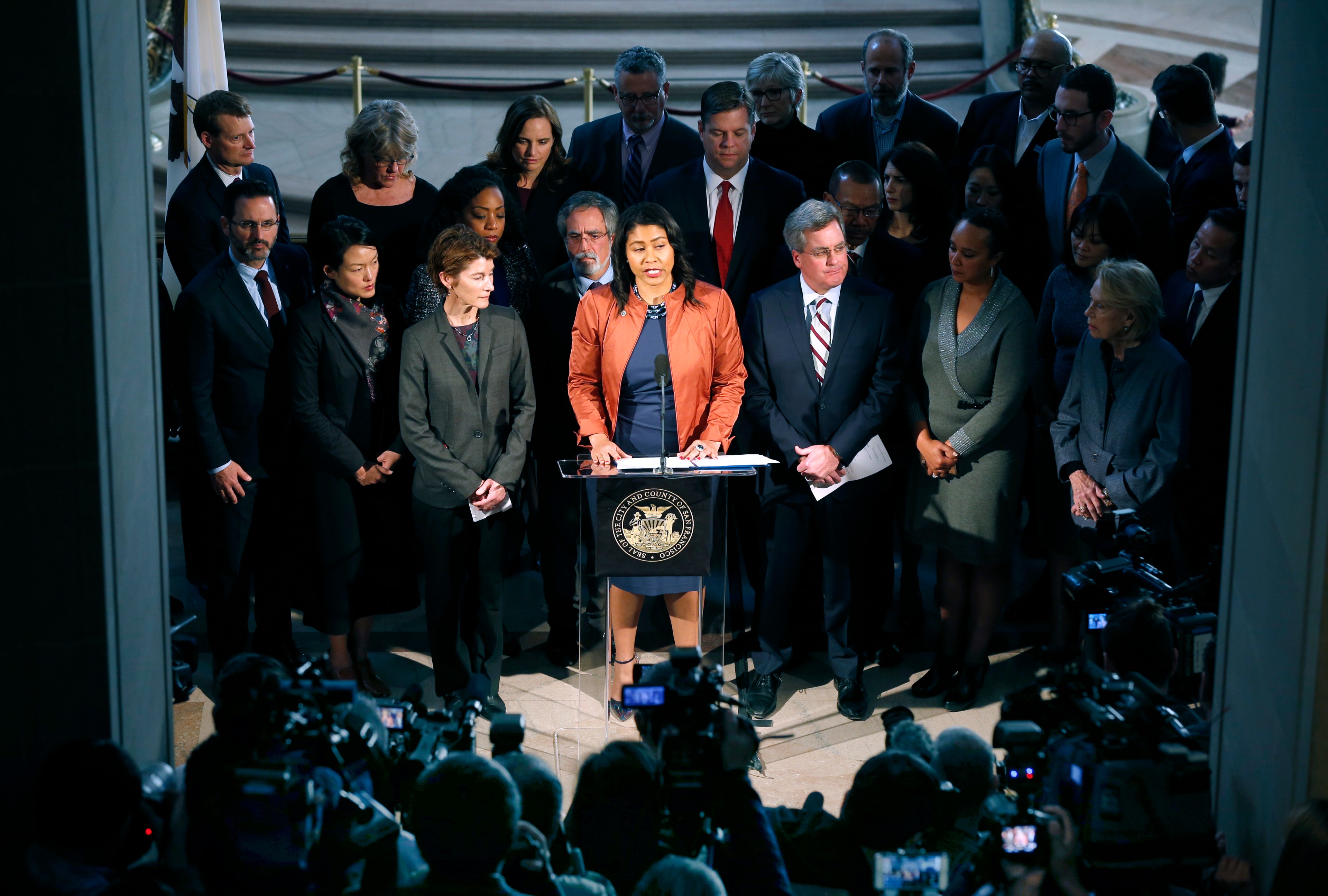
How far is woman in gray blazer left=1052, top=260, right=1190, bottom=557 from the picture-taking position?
189 inches

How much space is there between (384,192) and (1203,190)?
11.1ft

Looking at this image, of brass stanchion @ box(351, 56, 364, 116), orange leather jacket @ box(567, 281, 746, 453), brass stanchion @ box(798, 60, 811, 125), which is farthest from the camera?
brass stanchion @ box(351, 56, 364, 116)

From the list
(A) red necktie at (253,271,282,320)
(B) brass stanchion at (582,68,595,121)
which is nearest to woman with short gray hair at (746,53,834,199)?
(A) red necktie at (253,271,282,320)

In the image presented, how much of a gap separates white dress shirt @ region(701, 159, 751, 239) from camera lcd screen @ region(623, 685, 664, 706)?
9.53 ft

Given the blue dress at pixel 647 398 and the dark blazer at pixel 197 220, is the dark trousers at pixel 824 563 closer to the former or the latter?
the blue dress at pixel 647 398

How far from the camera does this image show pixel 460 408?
4914 millimetres

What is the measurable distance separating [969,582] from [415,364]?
2205mm

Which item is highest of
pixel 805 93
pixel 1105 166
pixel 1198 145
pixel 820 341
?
pixel 805 93

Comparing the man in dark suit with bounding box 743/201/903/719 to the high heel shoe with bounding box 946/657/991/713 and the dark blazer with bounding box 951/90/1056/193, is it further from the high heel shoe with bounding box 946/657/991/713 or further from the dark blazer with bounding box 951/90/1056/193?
the dark blazer with bounding box 951/90/1056/193

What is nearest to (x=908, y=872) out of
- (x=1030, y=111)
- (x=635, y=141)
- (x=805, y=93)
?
(x=635, y=141)

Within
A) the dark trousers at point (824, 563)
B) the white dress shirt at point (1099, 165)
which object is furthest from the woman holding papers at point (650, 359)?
the white dress shirt at point (1099, 165)

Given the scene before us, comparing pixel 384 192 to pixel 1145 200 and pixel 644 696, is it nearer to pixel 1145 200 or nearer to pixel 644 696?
pixel 1145 200

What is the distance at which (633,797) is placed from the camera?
3.05 meters

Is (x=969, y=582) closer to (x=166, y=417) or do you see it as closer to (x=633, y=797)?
(x=633, y=797)
